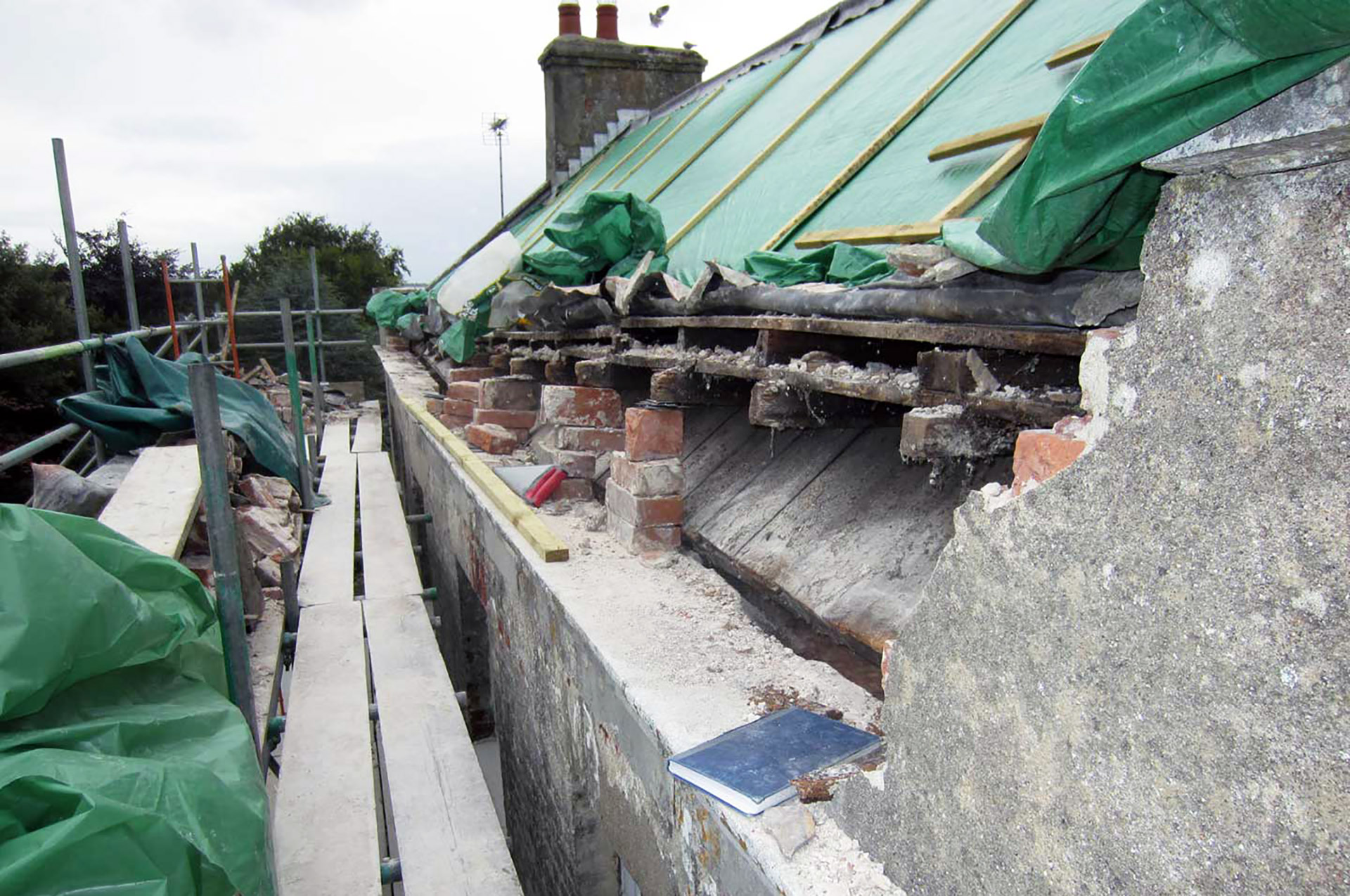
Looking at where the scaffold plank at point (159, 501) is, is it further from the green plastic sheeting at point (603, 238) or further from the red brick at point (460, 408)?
the red brick at point (460, 408)

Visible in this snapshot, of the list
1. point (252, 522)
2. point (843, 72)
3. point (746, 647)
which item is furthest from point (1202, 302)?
point (252, 522)

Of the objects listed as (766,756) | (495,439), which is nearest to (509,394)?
(495,439)

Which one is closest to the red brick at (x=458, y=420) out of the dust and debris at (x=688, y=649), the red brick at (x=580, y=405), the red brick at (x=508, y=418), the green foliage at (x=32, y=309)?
the red brick at (x=508, y=418)

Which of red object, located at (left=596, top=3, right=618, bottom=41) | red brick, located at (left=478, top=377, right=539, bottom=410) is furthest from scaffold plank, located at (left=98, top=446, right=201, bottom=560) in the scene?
red object, located at (left=596, top=3, right=618, bottom=41)

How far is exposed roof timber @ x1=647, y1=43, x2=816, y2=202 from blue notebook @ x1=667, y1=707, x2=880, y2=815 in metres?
4.29

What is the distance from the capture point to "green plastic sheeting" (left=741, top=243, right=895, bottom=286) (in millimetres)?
2268

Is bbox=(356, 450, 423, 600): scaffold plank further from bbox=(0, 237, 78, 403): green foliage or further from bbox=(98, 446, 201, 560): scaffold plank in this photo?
bbox=(0, 237, 78, 403): green foliage

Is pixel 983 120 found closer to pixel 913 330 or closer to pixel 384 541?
pixel 913 330

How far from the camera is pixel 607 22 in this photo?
9938 mm

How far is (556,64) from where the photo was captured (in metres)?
9.77

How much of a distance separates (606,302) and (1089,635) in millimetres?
2781

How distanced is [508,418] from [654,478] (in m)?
2.27

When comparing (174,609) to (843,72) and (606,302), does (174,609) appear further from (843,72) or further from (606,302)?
(843,72)

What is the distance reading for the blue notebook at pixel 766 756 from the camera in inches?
62.7
